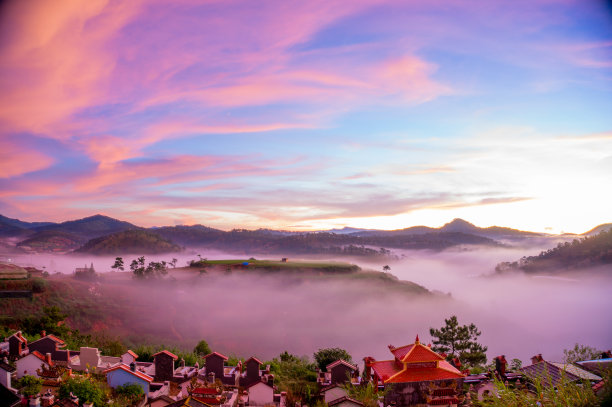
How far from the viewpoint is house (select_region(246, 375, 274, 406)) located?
24.0 metres

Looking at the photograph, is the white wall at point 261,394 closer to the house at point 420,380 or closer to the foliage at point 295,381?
the foliage at point 295,381

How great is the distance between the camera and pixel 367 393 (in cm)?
2152

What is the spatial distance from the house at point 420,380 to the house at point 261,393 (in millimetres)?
6257

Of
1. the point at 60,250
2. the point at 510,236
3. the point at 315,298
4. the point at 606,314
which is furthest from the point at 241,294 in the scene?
the point at 510,236

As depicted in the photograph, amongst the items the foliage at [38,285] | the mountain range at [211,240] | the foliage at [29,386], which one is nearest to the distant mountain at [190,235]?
the mountain range at [211,240]

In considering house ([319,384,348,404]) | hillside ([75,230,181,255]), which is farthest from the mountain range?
house ([319,384,348,404])

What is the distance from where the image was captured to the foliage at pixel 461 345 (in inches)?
1409

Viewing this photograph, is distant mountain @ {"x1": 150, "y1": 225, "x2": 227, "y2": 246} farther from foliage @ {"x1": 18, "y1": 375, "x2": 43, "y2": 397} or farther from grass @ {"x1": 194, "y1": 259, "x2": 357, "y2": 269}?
foliage @ {"x1": 18, "y1": 375, "x2": 43, "y2": 397}

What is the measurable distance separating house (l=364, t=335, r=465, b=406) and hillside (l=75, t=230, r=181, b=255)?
365 ft

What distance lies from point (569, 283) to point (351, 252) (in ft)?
239

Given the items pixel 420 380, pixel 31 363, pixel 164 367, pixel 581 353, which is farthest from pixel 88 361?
pixel 581 353

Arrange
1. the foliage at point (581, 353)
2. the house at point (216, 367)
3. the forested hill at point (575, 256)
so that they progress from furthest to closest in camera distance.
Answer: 1. the forested hill at point (575, 256)
2. the house at point (216, 367)
3. the foliage at point (581, 353)

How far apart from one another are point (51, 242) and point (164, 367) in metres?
78.8

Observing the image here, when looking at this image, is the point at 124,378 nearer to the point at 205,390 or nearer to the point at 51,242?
the point at 205,390
